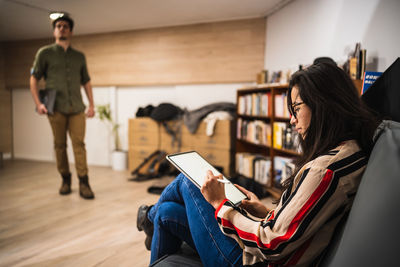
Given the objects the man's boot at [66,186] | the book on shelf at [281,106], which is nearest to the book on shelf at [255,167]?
the book on shelf at [281,106]

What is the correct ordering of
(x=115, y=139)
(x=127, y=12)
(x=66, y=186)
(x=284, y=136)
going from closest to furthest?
(x=284, y=136)
(x=66, y=186)
(x=127, y=12)
(x=115, y=139)

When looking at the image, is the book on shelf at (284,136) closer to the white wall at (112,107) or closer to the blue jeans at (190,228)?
the white wall at (112,107)

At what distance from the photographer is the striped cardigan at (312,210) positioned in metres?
0.73

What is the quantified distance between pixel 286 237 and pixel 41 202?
273 cm

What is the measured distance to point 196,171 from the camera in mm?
1218

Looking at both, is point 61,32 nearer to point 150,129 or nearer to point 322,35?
point 150,129

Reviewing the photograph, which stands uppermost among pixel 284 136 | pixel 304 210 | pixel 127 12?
pixel 127 12

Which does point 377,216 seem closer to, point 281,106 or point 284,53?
point 281,106

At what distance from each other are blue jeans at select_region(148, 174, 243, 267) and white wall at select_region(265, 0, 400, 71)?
1.76 meters

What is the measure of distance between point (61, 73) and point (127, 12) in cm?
140

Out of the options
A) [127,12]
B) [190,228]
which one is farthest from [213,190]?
[127,12]

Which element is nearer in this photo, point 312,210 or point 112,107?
point 312,210

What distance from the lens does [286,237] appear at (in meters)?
0.75

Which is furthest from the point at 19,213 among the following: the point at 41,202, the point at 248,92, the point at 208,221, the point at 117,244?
the point at 248,92
